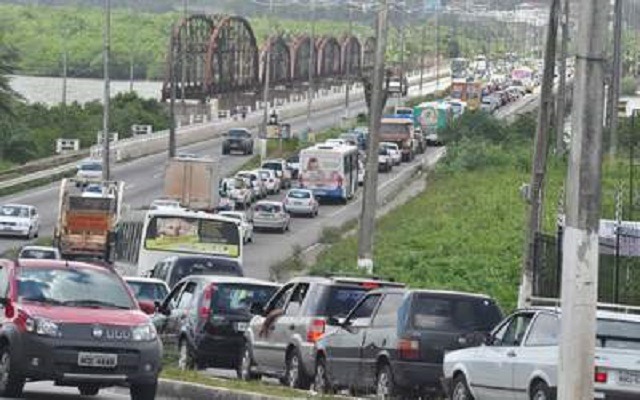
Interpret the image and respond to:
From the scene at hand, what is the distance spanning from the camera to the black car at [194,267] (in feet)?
127

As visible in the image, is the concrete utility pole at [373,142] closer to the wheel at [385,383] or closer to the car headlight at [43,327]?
the wheel at [385,383]

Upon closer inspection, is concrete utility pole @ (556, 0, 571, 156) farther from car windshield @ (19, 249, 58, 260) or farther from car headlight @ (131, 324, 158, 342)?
car headlight @ (131, 324, 158, 342)

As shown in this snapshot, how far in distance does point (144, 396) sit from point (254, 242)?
2156 inches

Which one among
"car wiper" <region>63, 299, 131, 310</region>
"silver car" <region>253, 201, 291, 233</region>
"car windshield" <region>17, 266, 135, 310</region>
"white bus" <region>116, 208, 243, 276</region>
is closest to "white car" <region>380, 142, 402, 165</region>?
"silver car" <region>253, 201, 291, 233</region>

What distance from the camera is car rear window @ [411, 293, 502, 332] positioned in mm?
24578

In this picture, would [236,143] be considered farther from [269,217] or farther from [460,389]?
[460,389]

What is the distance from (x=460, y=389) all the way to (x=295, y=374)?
532cm

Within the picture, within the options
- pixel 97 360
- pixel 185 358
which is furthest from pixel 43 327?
pixel 185 358

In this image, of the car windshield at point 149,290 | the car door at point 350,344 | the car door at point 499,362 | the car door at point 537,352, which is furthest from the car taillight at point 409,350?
the car windshield at point 149,290

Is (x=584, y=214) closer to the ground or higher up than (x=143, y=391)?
higher up

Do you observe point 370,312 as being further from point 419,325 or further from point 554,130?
point 554,130

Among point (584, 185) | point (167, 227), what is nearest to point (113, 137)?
point (167, 227)

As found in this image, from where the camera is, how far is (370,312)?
1022 inches

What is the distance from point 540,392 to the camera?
67.0 feet
